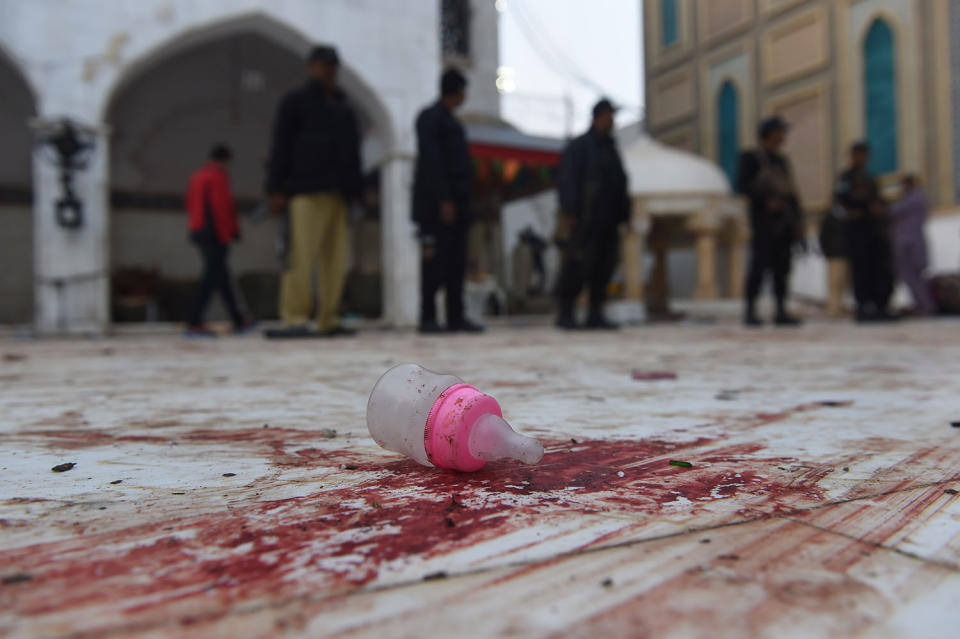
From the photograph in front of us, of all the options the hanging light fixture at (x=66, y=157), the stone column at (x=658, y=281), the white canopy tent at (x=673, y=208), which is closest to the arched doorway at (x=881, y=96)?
the white canopy tent at (x=673, y=208)

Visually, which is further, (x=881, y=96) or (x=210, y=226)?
(x=881, y=96)

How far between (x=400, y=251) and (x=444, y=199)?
2.86 metres

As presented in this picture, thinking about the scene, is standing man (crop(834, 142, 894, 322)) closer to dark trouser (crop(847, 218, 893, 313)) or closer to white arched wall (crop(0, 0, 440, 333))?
dark trouser (crop(847, 218, 893, 313))

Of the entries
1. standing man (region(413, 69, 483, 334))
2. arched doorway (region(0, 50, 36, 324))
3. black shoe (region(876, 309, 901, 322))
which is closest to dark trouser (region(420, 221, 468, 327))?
standing man (region(413, 69, 483, 334))

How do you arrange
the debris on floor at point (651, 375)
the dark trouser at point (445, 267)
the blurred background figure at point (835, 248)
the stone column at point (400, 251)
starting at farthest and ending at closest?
the stone column at point (400, 251), the blurred background figure at point (835, 248), the dark trouser at point (445, 267), the debris on floor at point (651, 375)

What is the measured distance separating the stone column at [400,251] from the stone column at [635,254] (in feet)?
13.7

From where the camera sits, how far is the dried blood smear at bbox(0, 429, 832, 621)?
1.46 feet

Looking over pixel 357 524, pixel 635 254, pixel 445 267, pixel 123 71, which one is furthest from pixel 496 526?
pixel 635 254

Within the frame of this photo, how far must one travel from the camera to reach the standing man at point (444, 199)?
430cm

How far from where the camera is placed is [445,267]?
4.66 meters

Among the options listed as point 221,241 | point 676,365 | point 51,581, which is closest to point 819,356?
point 676,365

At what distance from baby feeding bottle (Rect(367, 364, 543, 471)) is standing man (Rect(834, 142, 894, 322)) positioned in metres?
5.96

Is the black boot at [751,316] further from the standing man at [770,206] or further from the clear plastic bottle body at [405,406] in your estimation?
the clear plastic bottle body at [405,406]

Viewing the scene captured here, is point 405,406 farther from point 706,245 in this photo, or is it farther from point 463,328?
point 706,245
